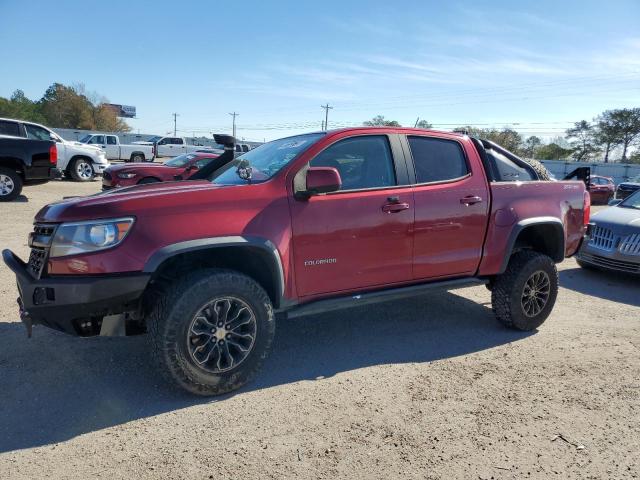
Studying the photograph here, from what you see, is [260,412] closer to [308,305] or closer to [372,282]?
[308,305]

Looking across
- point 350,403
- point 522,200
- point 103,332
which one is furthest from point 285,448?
point 522,200

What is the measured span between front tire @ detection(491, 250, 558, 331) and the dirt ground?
18 centimetres

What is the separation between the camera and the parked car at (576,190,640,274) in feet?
22.7

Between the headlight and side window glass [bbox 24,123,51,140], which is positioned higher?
side window glass [bbox 24,123,51,140]

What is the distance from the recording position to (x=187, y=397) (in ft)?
10.6

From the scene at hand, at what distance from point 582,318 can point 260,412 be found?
4.04 m

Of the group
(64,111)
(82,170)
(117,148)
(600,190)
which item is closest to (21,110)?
(64,111)

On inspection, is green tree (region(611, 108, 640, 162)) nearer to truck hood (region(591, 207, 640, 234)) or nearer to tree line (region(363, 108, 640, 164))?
tree line (region(363, 108, 640, 164))

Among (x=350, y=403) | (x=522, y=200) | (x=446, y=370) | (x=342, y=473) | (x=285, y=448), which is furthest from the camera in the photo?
(x=522, y=200)

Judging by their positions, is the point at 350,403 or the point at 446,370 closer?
the point at 350,403

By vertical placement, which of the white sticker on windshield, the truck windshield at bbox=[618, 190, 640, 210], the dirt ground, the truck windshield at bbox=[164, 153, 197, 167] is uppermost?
the white sticker on windshield

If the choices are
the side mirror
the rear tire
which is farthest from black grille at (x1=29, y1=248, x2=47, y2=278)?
the rear tire

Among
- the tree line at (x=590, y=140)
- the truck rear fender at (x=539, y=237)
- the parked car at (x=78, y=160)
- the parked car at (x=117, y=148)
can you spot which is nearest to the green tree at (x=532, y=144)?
the tree line at (x=590, y=140)

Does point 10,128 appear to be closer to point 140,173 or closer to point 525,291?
point 140,173
